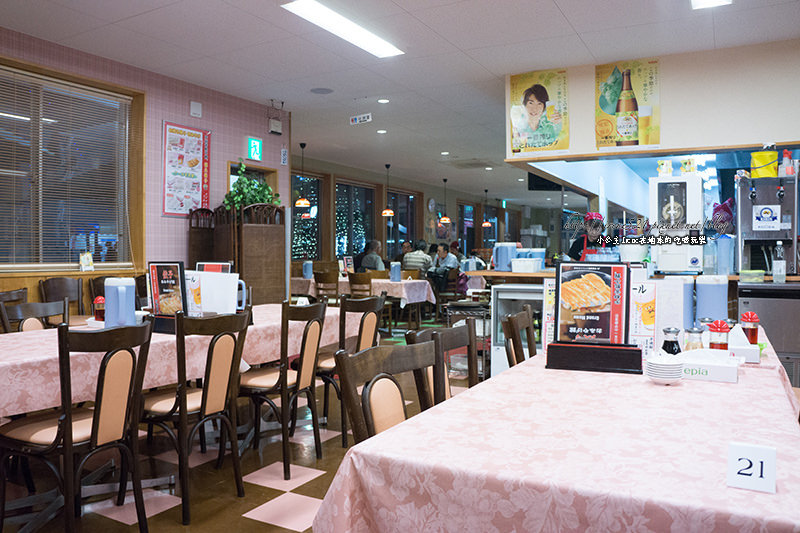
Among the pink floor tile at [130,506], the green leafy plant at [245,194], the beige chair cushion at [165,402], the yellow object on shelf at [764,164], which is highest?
the yellow object on shelf at [764,164]

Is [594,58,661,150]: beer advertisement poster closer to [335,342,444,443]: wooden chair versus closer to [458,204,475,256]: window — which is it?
[335,342,444,443]: wooden chair

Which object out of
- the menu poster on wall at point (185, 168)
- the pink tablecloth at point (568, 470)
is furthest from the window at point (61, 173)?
the pink tablecloth at point (568, 470)

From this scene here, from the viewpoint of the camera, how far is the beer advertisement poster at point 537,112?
241 inches

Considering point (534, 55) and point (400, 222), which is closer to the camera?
point (534, 55)

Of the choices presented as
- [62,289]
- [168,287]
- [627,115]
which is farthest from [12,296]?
[627,115]

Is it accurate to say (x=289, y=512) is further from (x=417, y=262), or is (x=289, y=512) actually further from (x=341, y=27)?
(x=417, y=262)

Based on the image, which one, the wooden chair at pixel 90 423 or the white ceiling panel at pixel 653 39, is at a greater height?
the white ceiling panel at pixel 653 39

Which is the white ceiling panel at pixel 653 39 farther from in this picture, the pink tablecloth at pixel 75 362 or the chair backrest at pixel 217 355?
the chair backrest at pixel 217 355

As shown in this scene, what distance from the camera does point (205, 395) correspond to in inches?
109

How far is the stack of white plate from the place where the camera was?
5.81 ft

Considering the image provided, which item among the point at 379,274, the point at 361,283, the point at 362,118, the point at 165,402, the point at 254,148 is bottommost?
the point at 165,402

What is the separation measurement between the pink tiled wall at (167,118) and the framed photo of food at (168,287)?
3120 mm

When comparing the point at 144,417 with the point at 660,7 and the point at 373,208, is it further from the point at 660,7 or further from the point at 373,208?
the point at 373,208

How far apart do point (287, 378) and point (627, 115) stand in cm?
433
